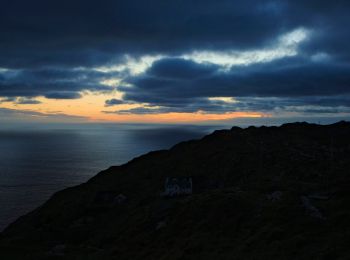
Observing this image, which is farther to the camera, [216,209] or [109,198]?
[109,198]

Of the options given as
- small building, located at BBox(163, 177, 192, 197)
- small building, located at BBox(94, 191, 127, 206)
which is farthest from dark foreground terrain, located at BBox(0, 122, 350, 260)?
small building, located at BBox(163, 177, 192, 197)

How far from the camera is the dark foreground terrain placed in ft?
103

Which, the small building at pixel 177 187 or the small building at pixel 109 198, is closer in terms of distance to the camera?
the small building at pixel 177 187

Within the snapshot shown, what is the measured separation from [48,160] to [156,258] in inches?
6871

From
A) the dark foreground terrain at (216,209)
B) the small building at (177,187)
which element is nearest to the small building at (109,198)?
the dark foreground terrain at (216,209)

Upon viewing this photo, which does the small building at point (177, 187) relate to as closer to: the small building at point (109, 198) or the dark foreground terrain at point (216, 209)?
the dark foreground terrain at point (216, 209)

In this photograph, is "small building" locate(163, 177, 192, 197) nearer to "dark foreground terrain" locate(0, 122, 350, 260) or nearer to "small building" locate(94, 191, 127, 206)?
"dark foreground terrain" locate(0, 122, 350, 260)

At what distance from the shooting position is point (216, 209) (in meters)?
44.3

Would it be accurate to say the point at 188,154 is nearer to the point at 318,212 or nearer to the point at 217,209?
the point at 217,209

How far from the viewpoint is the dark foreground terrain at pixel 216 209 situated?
103 feet

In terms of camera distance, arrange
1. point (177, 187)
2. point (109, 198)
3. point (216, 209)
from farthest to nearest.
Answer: point (109, 198)
point (177, 187)
point (216, 209)

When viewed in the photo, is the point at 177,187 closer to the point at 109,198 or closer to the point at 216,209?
the point at 109,198

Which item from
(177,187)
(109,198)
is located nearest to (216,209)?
(177,187)

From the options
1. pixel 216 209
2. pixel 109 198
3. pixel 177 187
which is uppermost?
pixel 216 209
